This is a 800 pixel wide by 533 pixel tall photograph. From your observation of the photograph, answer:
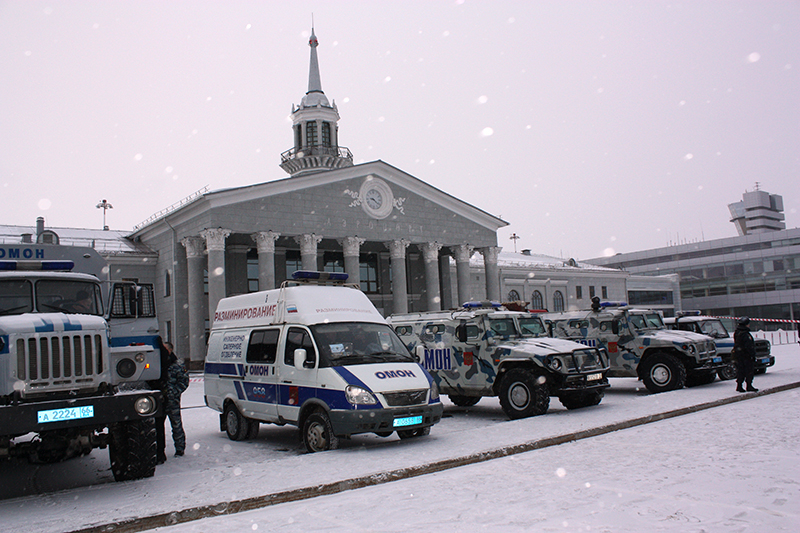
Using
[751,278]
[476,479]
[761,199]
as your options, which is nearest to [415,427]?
[476,479]

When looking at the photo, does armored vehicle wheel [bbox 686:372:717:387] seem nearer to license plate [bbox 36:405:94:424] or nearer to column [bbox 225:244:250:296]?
license plate [bbox 36:405:94:424]

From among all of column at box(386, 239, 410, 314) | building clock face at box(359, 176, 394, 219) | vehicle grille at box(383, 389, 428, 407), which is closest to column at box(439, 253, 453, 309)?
column at box(386, 239, 410, 314)

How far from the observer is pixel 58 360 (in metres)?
7.54

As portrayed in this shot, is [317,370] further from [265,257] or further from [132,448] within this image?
[265,257]

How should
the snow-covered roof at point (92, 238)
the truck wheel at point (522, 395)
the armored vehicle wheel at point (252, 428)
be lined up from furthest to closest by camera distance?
1. the snow-covered roof at point (92, 238)
2. the truck wheel at point (522, 395)
3. the armored vehicle wheel at point (252, 428)

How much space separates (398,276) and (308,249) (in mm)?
5952

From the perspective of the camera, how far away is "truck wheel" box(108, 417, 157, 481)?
26.3ft

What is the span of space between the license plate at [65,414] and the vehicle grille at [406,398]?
13.2 feet

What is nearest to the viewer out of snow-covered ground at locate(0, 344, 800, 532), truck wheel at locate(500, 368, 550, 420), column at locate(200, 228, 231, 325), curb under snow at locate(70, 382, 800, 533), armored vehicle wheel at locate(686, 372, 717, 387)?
snow-covered ground at locate(0, 344, 800, 532)

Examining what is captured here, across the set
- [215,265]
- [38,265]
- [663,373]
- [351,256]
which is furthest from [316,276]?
[351,256]

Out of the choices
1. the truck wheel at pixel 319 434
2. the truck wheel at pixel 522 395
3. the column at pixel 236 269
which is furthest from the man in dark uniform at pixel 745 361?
the column at pixel 236 269

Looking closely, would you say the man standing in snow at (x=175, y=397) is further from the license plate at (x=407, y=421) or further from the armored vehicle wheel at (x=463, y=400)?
the armored vehicle wheel at (x=463, y=400)

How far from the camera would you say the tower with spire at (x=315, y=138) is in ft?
140

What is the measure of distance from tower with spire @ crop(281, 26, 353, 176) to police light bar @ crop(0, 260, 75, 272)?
3406 centimetres
